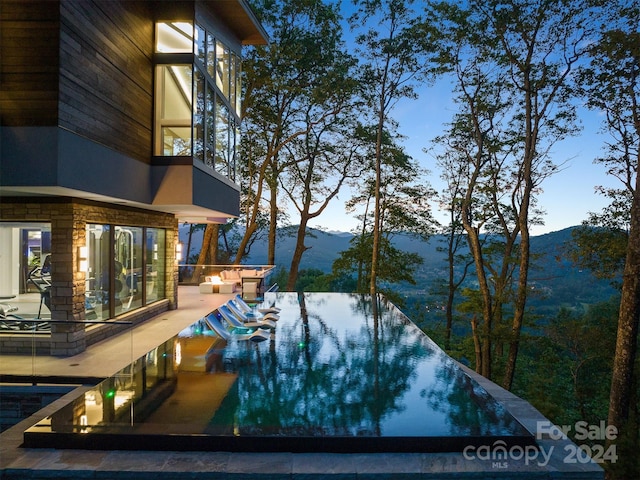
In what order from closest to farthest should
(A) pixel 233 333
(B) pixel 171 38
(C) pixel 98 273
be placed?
(C) pixel 98 273 < (A) pixel 233 333 < (B) pixel 171 38

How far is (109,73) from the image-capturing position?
26.8ft

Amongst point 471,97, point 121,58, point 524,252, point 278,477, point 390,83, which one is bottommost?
point 278,477

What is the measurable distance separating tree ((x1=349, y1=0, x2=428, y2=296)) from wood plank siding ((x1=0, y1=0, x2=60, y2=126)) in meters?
15.2

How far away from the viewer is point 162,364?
6.94 meters

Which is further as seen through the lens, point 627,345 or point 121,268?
point 121,268

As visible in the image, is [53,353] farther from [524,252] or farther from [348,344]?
[524,252]

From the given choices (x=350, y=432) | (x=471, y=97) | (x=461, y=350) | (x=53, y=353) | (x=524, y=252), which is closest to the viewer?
(x=350, y=432)

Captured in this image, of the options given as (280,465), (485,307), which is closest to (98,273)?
(280,465)

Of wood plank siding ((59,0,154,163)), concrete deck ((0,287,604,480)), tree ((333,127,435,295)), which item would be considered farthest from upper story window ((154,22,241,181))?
tree ((333,127,435,295))

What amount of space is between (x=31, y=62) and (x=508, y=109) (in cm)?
1760

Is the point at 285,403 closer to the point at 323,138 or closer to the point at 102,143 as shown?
the point at 102,143

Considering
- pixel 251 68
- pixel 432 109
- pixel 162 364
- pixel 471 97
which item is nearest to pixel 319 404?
pixel 162 364

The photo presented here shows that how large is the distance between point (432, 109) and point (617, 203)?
15684 mm

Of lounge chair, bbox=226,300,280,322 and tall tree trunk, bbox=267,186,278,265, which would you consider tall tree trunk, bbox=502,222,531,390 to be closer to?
lounge chair, bbox=226,300,280,322
